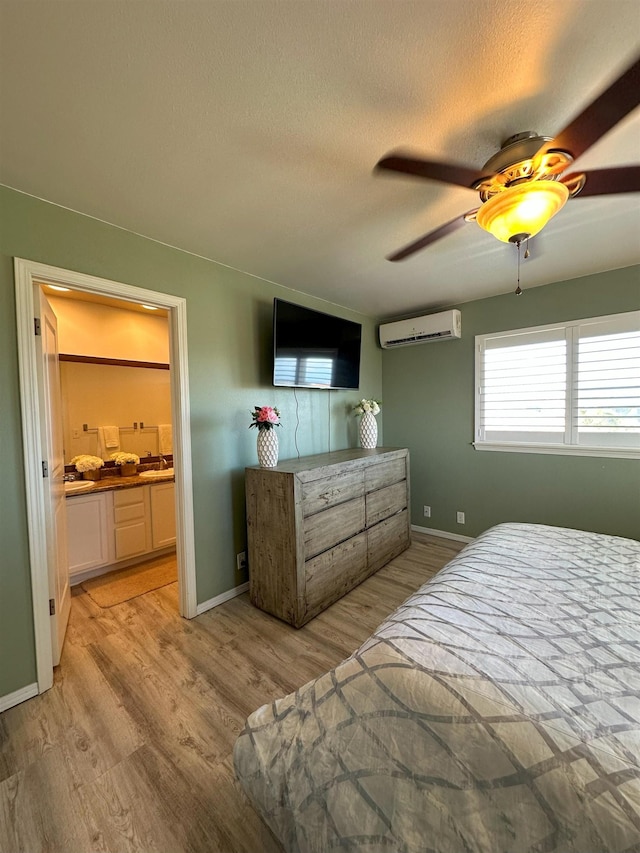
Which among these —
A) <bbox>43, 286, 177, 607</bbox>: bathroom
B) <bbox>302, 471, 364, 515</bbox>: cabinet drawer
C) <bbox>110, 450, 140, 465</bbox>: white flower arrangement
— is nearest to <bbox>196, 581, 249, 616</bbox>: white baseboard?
<bbox>43, 286, 177, 607</bbox>: bathroom

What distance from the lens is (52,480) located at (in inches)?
73.4

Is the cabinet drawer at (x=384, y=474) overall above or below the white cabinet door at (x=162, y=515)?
above

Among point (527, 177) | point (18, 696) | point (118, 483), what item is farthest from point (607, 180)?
point (118, 483)

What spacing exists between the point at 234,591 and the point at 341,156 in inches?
112

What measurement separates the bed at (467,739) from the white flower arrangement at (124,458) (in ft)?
9.82

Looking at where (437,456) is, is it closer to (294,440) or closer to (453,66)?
(294,440)

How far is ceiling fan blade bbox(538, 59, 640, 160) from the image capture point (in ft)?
2.79

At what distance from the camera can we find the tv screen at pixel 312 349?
2553 mm

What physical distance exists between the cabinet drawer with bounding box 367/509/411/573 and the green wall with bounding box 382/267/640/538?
0.62 m

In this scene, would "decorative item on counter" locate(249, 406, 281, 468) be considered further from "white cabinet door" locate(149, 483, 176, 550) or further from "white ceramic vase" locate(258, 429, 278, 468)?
"white cabinet door" locate(149, 483, 176, 550)

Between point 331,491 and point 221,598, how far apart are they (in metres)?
1.18

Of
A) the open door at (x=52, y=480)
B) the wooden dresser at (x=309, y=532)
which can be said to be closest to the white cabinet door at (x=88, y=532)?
the open door at (x=52, y=480)

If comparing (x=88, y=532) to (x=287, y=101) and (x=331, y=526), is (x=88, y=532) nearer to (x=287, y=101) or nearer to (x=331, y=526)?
(x=331, y=526)

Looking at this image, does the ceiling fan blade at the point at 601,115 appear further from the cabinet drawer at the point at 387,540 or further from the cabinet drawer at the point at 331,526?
the cabinet drawer at the point at 387,540
